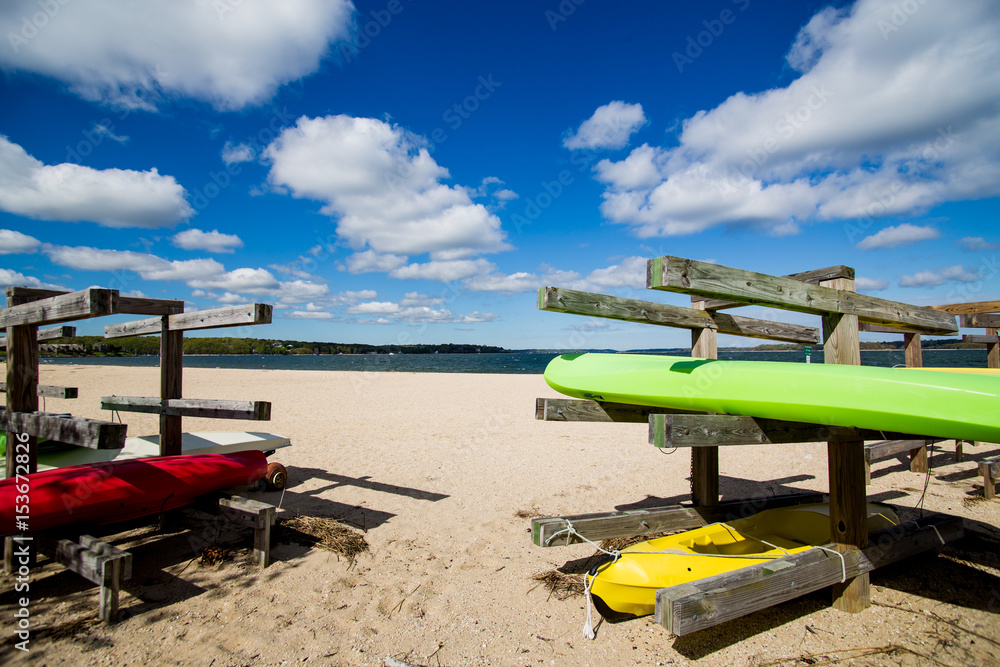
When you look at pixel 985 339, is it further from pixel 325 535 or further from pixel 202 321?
pixel 202 321

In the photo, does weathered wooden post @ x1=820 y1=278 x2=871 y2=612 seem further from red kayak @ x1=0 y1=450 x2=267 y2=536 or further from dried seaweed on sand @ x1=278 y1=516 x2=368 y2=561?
red kayak @ x1=0 y1=450 x2=267 y2=536

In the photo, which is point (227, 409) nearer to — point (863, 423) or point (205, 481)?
point (205, 481)

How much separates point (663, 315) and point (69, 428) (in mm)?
4916

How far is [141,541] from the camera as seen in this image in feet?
14.5

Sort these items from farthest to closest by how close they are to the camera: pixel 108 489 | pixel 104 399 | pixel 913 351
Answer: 1. pixel 913 351
2. pixel 104 399
3. pixel 108 489

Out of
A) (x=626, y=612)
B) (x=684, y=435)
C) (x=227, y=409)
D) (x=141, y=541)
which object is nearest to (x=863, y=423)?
(x=684, y=435)

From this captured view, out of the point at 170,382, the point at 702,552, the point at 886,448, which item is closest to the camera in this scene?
the point at 702,552

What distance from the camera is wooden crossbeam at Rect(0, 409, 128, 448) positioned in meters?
3.23

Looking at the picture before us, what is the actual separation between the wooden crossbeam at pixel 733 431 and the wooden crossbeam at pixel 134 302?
474cm

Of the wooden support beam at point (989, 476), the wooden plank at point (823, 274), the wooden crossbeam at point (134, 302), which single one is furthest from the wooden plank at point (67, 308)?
the wooden support beam at point (989, 476)

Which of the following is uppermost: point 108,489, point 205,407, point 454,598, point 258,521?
point 205,407

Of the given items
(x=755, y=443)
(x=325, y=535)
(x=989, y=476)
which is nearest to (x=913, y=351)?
(x=989, y=476)

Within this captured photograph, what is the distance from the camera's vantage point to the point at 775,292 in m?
2.99

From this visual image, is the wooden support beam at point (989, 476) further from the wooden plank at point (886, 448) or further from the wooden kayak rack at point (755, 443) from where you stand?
the wooden kayak rack at point (755, 443)
